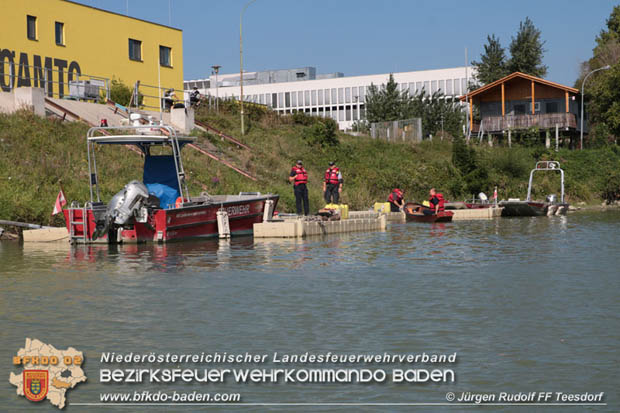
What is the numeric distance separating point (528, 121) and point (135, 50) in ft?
93.0

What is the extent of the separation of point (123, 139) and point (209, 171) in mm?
11383

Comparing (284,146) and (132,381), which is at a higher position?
(284,146)

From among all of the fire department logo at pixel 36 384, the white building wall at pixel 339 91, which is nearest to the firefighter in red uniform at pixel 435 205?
the fire department logo at pixel 36 384

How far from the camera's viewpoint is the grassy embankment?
93.0 feet

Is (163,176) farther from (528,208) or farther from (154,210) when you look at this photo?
(528,208)

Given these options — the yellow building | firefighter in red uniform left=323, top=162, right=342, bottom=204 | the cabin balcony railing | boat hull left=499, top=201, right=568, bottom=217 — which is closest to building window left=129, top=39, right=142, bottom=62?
the yellow building

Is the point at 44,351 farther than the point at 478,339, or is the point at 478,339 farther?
the point at 478,339

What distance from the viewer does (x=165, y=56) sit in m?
52.9

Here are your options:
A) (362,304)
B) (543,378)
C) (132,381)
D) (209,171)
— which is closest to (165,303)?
(362,304)

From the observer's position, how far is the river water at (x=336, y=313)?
8078 mm

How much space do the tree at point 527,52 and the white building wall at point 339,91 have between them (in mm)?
30125

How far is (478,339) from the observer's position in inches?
391

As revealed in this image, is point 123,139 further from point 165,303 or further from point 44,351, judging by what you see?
point 44,351

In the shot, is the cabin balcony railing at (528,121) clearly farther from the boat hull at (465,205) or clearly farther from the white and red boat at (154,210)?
the white and red boat at (154,210)
